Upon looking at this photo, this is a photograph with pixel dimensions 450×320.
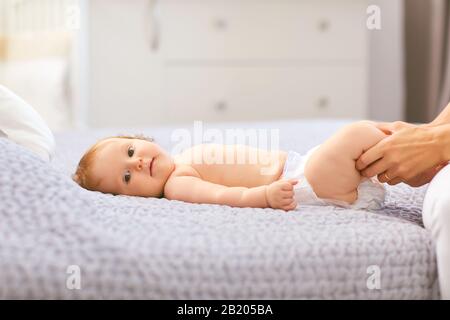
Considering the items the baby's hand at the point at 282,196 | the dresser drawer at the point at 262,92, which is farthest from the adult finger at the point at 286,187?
the dresser drawer at the point at 262,92

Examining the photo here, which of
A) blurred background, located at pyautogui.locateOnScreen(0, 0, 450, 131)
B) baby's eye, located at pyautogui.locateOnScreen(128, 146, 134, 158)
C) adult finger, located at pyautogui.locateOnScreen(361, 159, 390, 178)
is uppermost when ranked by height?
blurred background, located at pyautogui.locateOnScreen(0, 0, 450, 131)

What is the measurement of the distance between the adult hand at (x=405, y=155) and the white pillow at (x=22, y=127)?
0.53 metres

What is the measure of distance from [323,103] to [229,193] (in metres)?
1.97

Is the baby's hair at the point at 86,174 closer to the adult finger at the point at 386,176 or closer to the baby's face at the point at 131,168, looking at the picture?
the baby's face at the point at 131,168

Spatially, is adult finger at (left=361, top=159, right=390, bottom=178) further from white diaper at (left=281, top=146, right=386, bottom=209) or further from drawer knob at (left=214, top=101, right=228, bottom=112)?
drawer knob at (left=214, top=101, right=228, bottom=112)

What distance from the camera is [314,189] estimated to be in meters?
0.98

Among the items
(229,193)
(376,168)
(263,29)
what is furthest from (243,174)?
(263,29)

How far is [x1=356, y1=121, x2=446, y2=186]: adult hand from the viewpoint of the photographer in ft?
2.94

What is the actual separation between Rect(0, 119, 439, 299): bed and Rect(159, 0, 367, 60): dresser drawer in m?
2.03

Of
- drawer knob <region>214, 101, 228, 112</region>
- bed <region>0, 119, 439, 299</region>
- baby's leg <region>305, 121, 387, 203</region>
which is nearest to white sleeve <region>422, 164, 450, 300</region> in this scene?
bed <region>0, 119, 439, 299</region>

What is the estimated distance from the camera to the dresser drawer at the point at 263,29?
280 centimetres

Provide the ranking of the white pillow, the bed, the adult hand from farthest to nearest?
the white pillow → the adult hand → the bed

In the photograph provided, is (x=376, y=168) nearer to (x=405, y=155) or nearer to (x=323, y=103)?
(x=405, y=155)

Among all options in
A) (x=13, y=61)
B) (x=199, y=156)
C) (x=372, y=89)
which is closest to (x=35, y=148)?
(x=199, y=156)
